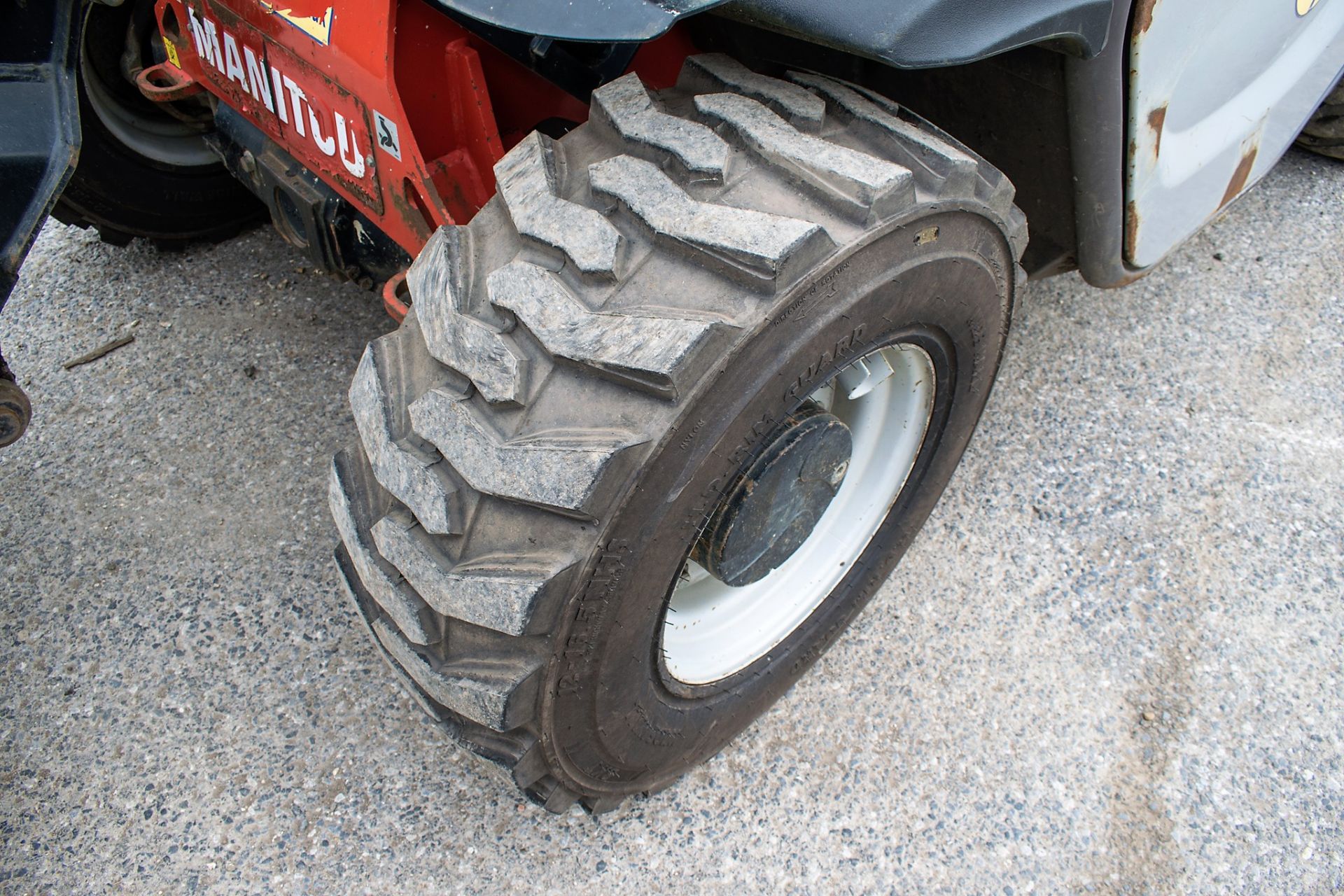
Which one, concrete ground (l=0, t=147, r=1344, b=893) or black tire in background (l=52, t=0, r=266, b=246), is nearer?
concrete ground (l=0, t=147, r=1344, b=893)

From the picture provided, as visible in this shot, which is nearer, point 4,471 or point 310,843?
point 310,843

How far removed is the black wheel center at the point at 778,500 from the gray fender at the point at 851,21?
54cm

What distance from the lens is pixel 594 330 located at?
1073 mm

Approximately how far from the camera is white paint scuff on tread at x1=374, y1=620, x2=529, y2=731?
1167mm

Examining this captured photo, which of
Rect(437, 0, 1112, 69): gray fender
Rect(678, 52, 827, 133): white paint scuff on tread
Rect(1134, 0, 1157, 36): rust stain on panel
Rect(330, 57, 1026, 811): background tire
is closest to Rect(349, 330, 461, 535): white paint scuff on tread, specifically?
Rect(330, 57, 1026, 811): background tire

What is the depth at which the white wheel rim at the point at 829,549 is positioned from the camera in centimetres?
161

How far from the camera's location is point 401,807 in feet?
5.43

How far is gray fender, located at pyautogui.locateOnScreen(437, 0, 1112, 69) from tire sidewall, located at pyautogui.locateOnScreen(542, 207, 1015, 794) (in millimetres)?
206

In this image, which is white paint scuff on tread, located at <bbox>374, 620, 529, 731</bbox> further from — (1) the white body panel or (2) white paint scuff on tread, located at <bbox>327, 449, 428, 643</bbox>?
(1) the white body panel

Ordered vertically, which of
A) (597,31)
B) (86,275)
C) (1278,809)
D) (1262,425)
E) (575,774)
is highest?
(597,31)

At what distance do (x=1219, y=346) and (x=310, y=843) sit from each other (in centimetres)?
239

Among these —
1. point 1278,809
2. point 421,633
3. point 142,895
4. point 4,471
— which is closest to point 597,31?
point 421,633

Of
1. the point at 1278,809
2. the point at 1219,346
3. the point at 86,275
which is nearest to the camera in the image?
the point at 1278,809

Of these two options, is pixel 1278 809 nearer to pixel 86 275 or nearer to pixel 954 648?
pixel 954 648
